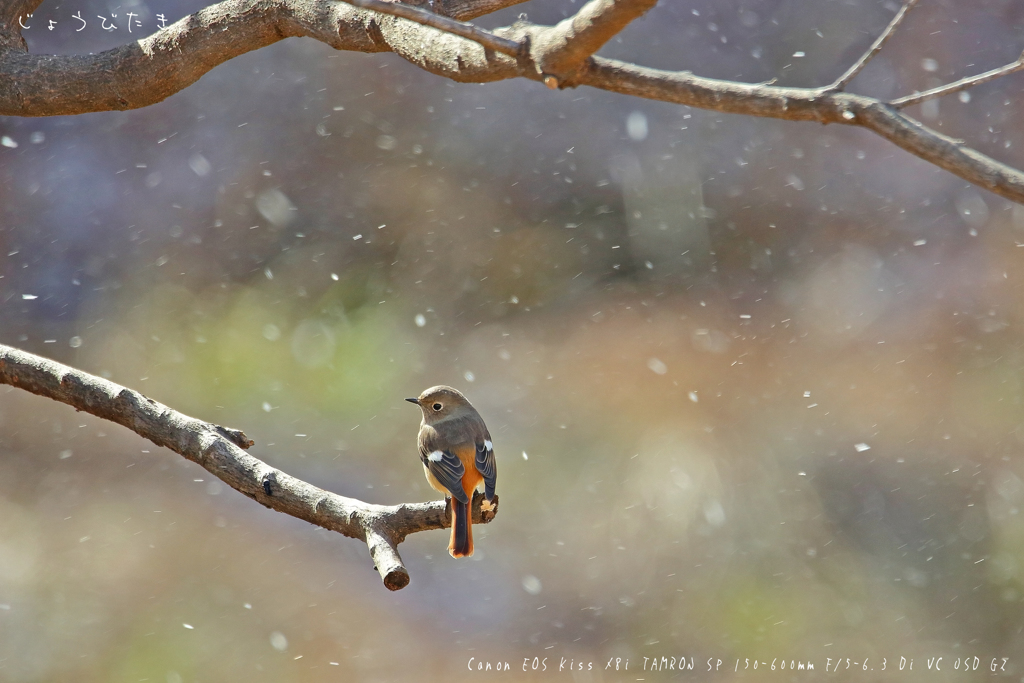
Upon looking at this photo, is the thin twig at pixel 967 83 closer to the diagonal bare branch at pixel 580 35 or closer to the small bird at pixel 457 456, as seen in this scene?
the diagonal bare branch at pixel 580 35

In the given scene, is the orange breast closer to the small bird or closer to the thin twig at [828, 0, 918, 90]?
the small bird

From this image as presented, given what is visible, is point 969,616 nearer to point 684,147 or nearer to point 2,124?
point 684,147

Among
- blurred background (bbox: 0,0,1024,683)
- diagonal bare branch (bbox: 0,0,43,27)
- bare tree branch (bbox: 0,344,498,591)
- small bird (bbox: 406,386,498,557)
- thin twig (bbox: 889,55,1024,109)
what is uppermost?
thin twig (bbox: 889,55,1024,109)

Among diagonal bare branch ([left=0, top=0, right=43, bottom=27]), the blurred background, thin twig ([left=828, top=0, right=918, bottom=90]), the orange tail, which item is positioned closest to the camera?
thin twig ([left=828, top=0, right=918, bottom=90])

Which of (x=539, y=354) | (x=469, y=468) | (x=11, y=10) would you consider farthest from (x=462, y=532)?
(x=539, y=354)

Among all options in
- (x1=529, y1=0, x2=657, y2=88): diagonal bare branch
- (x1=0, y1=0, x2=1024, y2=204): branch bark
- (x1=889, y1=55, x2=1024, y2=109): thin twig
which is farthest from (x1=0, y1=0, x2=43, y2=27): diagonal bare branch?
(x1=889, y1=55, x2=1024, y2=109): thin twig

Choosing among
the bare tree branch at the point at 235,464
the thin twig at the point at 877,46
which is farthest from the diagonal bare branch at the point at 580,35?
the bare tree branch at the point at 235,464
